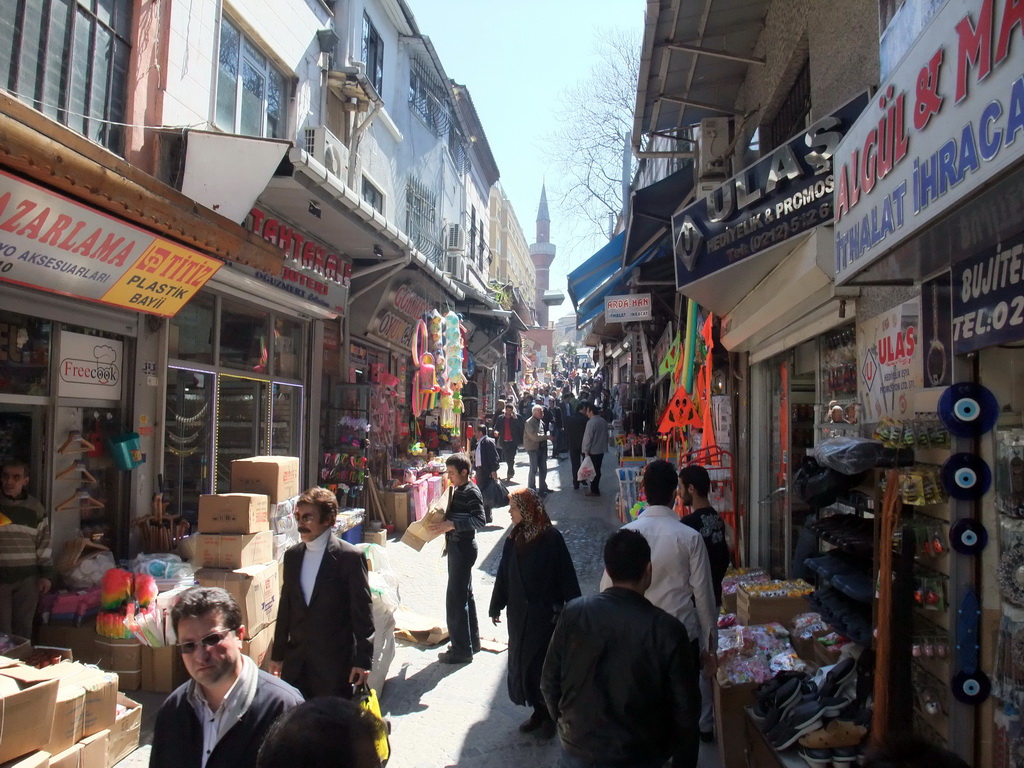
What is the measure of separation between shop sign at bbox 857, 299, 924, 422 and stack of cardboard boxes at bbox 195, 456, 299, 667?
4.33 meters

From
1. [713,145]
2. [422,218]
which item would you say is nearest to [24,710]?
[713,145]

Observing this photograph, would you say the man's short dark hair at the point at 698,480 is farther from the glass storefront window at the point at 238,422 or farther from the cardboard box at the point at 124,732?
the glass storefront window at the point at 238,422

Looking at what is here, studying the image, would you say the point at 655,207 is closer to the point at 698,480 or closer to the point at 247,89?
the point at 247,89

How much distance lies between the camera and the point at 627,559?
2912 millimetres

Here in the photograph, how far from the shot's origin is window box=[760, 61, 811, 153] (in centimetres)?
665

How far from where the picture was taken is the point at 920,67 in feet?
8.61

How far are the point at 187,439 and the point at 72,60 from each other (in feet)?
11.8

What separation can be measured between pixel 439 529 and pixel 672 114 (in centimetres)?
650

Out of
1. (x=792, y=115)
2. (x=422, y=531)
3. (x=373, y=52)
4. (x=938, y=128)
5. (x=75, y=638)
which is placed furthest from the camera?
(x=373, y=52)

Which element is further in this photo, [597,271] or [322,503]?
[597,271]

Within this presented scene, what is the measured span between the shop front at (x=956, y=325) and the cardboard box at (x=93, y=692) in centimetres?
393

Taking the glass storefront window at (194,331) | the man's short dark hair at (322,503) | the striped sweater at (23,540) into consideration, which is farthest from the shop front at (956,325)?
the glass storefront window at (194,331)

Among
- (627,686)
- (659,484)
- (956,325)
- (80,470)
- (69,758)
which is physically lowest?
(69,758)

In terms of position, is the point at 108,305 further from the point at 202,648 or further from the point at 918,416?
the point at 918,416
